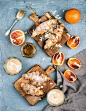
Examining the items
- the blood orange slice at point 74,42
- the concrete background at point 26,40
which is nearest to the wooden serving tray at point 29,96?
the concrete background at point 26,40

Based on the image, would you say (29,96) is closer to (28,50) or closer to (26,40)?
(28,50)

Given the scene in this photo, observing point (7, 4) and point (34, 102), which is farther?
point (7, 4)

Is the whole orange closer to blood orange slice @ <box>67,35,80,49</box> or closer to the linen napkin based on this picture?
blood orange slice @ <box>67,35,80,49</box>

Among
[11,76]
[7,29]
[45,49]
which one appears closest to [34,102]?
[11,76]

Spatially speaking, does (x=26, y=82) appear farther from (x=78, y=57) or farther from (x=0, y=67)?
(x=78, y=57)

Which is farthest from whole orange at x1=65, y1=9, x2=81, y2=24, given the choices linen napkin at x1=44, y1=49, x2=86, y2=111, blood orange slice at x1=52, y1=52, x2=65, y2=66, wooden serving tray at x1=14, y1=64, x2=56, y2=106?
wooden serving tray at x1=14, y1=64, x2=56, y2=106

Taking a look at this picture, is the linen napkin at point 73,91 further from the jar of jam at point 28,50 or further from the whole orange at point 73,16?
the whole orange at point 73,16

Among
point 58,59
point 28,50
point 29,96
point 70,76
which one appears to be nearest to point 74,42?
point 58,59
